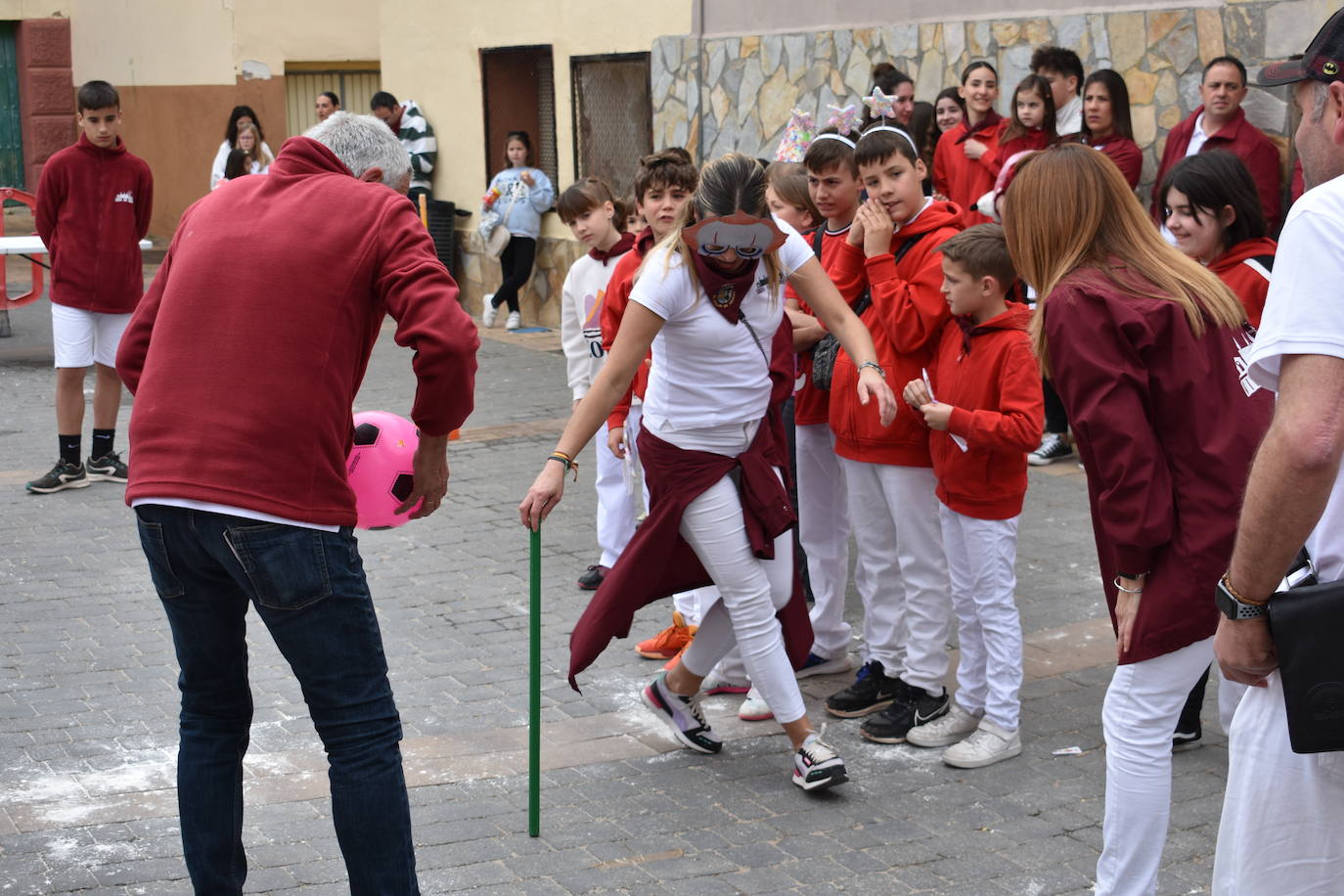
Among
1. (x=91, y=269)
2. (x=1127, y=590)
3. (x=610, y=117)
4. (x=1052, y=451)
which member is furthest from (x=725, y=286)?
(x=610, y=117)

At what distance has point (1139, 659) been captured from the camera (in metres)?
3.54

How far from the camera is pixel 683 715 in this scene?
5.10 metres

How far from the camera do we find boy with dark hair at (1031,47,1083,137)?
920 cm

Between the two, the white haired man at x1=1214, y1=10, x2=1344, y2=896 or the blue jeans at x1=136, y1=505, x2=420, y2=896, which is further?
the blue jeans at x1=136, y1=505, x2=420, y2=896

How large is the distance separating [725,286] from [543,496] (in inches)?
33.2

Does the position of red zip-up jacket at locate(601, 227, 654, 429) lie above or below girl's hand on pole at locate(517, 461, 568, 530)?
above

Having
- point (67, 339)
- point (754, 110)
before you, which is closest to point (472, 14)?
point (754, 110)

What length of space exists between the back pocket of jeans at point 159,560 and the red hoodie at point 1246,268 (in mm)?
3240

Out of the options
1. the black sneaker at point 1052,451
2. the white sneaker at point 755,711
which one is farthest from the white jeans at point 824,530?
the black sneaker at point 1052,451

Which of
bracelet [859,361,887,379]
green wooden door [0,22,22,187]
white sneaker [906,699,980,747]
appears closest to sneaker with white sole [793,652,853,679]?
white sneaker [906,699,980,747]

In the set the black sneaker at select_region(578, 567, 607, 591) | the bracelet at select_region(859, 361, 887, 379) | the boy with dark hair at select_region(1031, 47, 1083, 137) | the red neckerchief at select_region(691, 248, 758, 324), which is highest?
the boy with dark hair at select_region(1031, 47, 1083, 137)

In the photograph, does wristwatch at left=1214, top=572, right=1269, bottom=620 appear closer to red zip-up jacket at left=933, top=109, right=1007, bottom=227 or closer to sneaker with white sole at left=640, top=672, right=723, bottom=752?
sneaker with white sole at left=640, top=672, right=723, bottom=752

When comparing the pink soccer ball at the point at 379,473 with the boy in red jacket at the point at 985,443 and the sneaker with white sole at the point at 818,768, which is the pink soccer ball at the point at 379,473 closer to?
the sneaker with white sole at the point at 818,768

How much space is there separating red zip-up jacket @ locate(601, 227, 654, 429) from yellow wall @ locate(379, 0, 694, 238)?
774 centimetres
